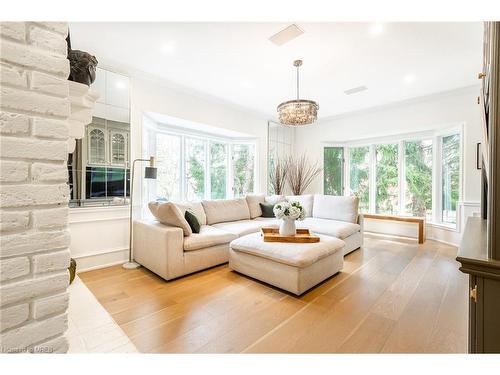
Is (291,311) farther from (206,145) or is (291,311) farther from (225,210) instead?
(206,145)

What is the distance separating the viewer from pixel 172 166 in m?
4.26

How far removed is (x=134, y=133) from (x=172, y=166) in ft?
3.68

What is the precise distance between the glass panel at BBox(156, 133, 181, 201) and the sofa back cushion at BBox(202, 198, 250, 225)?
78 centimetres

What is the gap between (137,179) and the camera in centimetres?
328

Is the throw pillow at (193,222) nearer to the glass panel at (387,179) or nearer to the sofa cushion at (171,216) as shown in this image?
the sofa cushion at (171,216)

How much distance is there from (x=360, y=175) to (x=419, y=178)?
115cm

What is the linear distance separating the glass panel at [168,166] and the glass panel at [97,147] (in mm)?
1115

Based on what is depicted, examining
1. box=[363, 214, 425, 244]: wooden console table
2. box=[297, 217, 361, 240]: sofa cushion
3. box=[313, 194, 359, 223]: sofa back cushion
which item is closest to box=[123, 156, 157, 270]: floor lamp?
box=[297, 217, 361, 240]: sofa cushion

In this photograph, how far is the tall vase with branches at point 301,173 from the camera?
5648mm

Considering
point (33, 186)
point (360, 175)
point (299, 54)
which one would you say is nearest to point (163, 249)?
point (33, 186)

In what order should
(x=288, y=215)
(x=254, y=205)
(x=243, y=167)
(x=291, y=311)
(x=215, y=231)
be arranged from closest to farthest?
(x=291, y=311)
(x=288, y=215)
(x=215, y=231)
(x=254, y=205)
(x=243, y=167)
